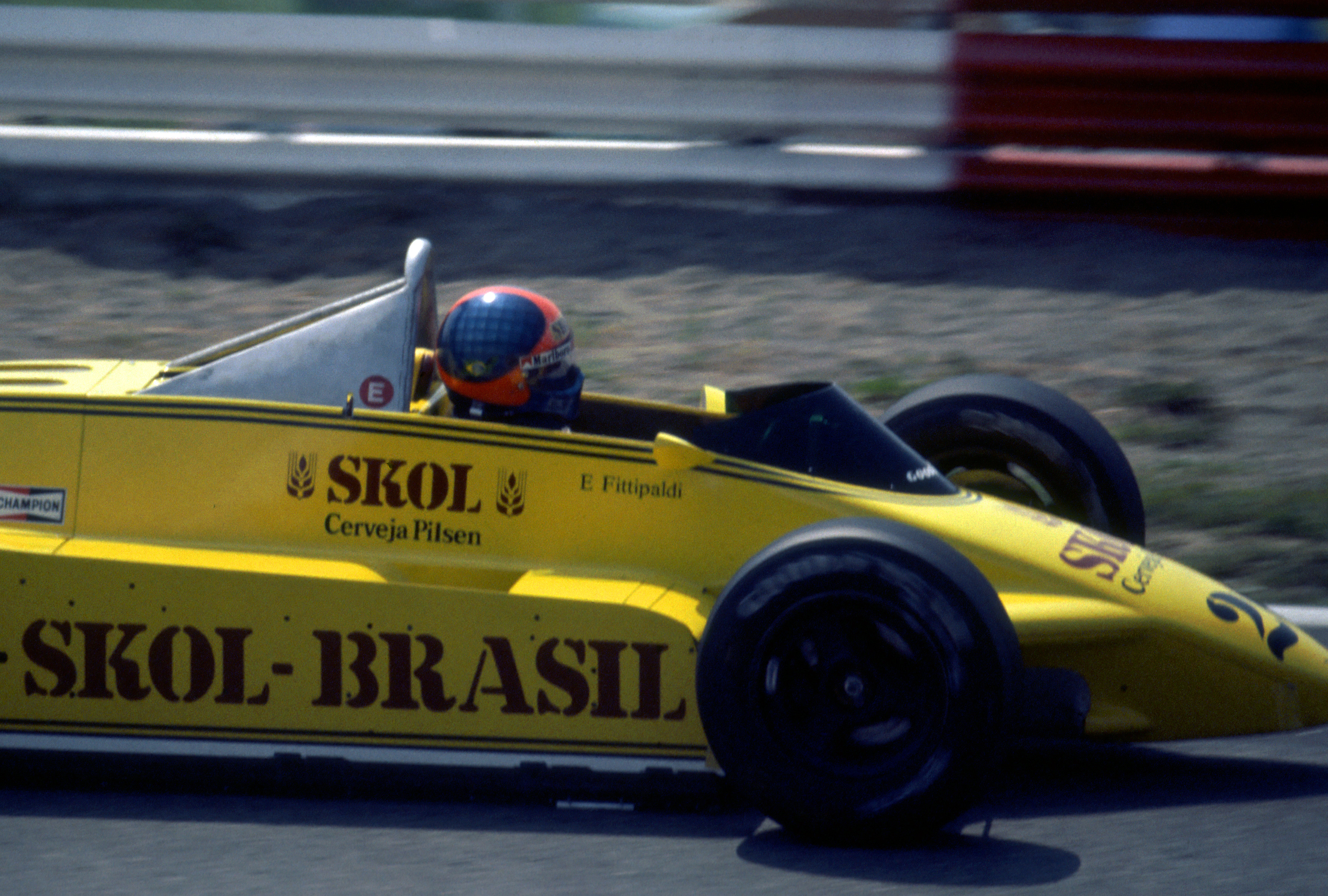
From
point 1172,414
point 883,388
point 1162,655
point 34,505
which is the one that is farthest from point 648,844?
Answer: point 1172,414

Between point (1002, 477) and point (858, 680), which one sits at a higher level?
point (1002, 477)

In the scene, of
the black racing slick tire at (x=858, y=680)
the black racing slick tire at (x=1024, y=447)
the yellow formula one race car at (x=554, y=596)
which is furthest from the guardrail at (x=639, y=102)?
the black racing slick tire at (x=858, y=680)

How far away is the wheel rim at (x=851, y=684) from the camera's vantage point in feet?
10.0

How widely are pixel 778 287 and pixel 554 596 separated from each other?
12.4 feet

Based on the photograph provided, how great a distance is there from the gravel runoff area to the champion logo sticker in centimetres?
276

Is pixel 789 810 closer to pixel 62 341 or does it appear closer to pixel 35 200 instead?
pixel 62 341

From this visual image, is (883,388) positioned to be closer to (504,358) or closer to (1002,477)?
(1002,477)

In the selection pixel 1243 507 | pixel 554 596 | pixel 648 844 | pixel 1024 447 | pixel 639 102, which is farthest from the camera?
pixel 639 102

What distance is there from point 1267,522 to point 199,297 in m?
4.51

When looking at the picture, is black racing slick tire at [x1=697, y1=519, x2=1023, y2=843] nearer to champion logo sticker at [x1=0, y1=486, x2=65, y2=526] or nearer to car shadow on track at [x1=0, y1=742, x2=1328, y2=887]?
car shadow on track at [x1=0, y1=742, x2=1328, y2=887]

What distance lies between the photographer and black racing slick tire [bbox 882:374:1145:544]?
415cm

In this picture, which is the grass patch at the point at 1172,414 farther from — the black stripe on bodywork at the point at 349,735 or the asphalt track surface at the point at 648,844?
the black stripe on bodywork at the point at 349,735

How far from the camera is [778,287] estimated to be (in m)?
Result: 6.84

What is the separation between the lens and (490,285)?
686 cm
